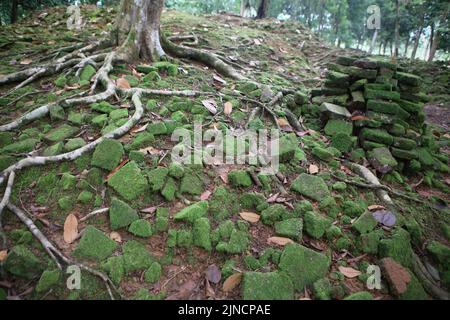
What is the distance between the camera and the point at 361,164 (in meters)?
3.76

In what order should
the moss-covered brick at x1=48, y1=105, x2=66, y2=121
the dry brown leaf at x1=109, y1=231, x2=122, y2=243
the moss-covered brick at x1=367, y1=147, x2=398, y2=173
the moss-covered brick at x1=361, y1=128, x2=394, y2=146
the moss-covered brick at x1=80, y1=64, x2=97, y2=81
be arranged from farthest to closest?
the moss-covered brick at x1=80, y1=64, x2=97, y2=81 < the moss-covered brick at x1=361, y1=128, x2=394, y2=146 < the moss-covered brick at x1=367, y1=147, x2=398, y2=173 < the moss-covered brick at x1=48, y1=105, x2=66, y2=121 < the dry brown leaf at x1=109, y1=231, x2=122, y2=243

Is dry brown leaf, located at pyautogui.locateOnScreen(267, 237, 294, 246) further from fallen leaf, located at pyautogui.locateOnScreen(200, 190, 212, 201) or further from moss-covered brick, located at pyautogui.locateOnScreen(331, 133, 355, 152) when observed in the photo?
moss-covered brick, located at pyautogui.locateOnScreen(331, 133, 355, 152)

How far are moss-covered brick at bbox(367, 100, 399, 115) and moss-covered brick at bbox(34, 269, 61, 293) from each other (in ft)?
13.1

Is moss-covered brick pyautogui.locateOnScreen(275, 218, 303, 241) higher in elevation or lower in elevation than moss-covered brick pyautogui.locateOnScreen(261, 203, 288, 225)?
lower

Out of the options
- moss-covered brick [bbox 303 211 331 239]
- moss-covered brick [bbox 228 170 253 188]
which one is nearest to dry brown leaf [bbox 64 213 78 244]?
moss-covered brick [bbox 228 170 253 188]

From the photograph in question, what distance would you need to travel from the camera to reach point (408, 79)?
4234mm

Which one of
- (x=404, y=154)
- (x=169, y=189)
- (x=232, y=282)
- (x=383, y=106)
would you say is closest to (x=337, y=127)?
(x=383, y=106)

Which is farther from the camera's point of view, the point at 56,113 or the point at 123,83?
the point at 123,83

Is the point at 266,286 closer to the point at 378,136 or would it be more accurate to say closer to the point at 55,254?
the point at 55,254

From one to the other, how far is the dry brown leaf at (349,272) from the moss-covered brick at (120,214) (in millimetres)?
1753

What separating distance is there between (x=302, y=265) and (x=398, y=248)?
0.96 metres

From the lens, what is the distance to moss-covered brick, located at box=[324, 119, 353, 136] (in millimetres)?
4051

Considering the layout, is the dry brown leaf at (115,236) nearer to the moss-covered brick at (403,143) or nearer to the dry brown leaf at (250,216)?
the dry brown leaf at (250,216)

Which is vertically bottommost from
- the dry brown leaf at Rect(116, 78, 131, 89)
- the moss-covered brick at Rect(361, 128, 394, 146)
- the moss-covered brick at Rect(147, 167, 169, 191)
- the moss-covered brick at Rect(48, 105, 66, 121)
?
the moss-covered brick at Rect(147, 167, 169, 191)
